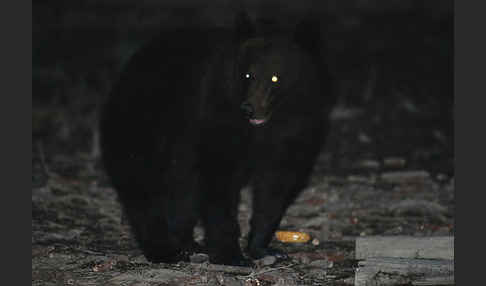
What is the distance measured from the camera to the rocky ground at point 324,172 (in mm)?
4508

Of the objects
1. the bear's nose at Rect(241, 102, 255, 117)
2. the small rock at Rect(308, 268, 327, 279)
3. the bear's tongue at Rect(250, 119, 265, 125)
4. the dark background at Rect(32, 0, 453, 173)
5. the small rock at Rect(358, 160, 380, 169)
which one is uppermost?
the dark background at Rect(32, 0, 453, 173)

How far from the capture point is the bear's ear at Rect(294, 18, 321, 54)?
4.82 metres

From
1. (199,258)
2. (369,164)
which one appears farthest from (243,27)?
(369,164)

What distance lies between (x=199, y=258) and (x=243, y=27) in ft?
5.25

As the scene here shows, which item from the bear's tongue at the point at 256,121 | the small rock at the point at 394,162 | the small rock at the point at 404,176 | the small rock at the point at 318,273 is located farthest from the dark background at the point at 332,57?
the bear's tongue at the point at 256,121

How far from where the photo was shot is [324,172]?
7715 mm

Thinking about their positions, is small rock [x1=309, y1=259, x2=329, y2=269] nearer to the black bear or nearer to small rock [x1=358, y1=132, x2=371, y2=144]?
the black bear

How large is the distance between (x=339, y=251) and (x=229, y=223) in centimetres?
86

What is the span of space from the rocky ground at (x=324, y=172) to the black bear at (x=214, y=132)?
28 centimetres

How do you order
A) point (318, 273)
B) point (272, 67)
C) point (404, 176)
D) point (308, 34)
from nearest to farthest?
1. point (318, 273)
2. point (272, 67)
3. point (308, 34)
4. point (404, 176)

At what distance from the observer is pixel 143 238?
486cm

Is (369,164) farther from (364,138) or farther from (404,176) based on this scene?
(364,138)

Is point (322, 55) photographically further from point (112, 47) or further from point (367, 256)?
point (112, 47)

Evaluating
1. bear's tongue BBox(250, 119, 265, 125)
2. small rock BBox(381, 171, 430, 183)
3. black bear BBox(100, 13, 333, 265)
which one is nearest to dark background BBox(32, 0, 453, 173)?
small rock BBox(381, 171, 430, 183)
